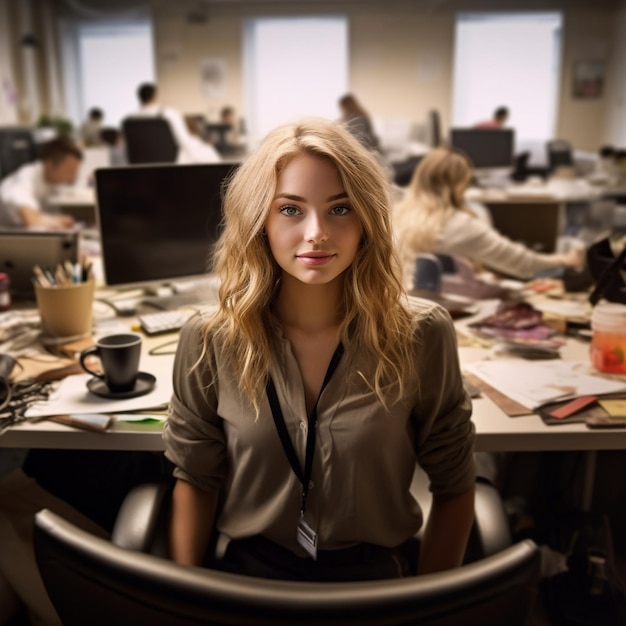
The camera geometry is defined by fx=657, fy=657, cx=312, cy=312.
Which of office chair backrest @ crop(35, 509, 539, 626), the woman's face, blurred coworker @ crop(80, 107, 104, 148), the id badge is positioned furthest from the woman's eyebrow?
blurred coworker @ crop(80, 107, 104, 148)

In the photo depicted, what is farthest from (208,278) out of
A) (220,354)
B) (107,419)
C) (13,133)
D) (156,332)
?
(13,133)

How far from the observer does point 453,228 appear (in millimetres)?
2457

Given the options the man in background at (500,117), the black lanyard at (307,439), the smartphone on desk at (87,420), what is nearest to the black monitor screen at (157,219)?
the smartphone on desk at (87,420)

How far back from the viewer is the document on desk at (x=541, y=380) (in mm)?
1354

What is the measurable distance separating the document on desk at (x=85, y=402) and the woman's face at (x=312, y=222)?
1.60 ft

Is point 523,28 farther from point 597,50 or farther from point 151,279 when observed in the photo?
point 151,279

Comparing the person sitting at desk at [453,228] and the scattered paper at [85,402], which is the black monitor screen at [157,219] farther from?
the person sitting at desk at [453,228]

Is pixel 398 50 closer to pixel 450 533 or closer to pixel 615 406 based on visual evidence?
pixel 615 406

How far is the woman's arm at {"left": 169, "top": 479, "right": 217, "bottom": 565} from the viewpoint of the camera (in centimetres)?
113

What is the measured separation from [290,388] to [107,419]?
1.33 ft

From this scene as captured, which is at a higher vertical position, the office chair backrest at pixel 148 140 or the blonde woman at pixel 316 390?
the office chair backrest at pixel 148 140

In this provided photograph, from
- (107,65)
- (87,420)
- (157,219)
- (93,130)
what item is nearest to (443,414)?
(87,420)

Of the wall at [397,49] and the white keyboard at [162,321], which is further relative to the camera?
the wall at [397,49]

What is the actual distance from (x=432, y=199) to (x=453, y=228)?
145 mm
